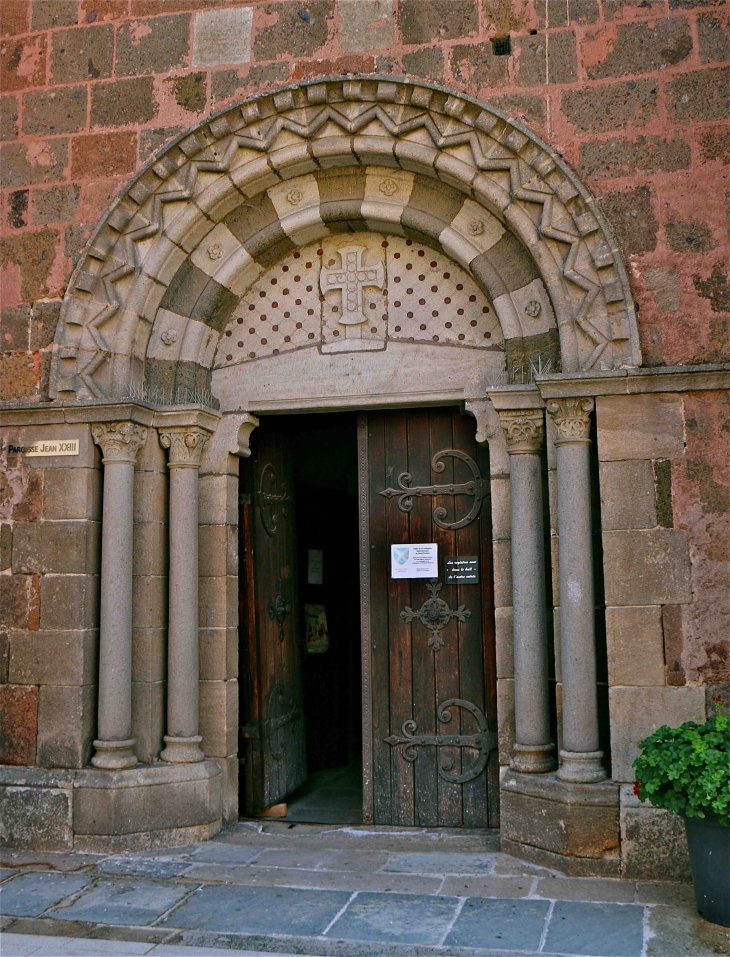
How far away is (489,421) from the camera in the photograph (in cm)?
483

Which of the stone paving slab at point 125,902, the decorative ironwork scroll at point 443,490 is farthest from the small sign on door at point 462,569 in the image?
the stone paving slab at point 125,902

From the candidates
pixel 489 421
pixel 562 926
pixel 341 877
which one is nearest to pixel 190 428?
pixel 489 421

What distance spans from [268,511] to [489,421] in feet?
4.95

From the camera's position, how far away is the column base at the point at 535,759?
14.6 ft

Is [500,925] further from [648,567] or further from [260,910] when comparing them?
[648,567]

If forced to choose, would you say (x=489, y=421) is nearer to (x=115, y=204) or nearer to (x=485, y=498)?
(x=485, y=498)

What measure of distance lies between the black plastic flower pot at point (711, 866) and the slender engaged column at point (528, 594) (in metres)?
0.99

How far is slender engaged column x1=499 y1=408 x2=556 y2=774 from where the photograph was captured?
4480 mm

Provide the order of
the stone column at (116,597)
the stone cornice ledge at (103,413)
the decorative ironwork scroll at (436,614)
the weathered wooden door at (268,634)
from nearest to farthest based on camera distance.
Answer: the stone column at (116,597) < the stone cornice ledge at (103,413) < the decorative ironwork scroll at (436,614) < the weathered wooden door at (268,634)

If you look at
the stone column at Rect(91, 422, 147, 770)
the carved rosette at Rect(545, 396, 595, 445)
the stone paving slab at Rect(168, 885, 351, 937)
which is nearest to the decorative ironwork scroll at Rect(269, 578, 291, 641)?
the stone column at Rect(91, 422, 147, 770)

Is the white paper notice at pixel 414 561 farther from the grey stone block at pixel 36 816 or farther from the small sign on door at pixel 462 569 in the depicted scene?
the grey stone block at pixel 36 816

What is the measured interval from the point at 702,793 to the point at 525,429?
191 cm

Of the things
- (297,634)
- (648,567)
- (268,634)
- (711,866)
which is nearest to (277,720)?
(268,634)

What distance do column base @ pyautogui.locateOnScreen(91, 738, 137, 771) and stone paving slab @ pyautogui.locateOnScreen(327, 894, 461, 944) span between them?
148cm
